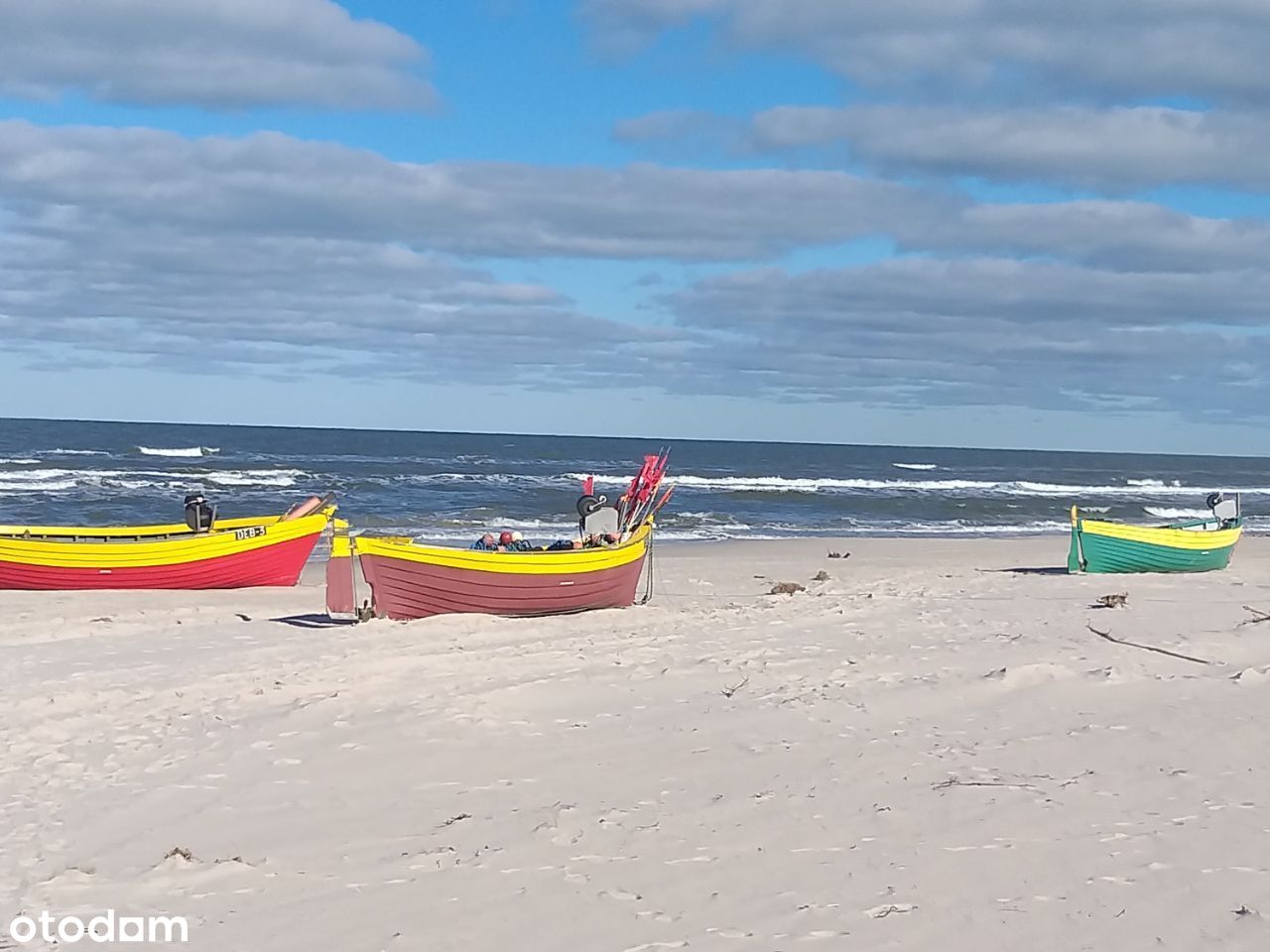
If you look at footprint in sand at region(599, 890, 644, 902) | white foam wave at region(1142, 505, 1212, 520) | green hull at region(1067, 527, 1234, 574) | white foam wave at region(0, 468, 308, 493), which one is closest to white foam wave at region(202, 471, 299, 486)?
white foam wave at region(0, 468, 308, 493)

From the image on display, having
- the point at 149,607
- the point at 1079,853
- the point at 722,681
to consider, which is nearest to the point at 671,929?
the point at 1079,853

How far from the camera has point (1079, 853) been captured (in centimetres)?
505

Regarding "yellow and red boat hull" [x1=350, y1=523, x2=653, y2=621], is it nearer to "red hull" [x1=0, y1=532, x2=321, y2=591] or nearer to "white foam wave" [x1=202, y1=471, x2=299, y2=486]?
"red hull" [x1=0, y1=532, x2=321, y2=591]

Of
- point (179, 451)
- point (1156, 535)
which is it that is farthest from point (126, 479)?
point (1156, 535)

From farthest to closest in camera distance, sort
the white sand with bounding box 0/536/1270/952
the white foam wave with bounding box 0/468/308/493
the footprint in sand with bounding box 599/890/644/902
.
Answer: the white foam wave with bounding box 0/468/308/493
the footprint in sand with bounding box 599/890/644/902
the white sand with bounding box 0/536/1270/952

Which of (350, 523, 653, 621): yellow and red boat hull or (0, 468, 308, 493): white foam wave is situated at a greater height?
(0, 468, 308, 493): white foam wave

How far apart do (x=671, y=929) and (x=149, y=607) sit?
1251 cm

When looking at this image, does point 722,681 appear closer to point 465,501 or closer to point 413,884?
point 413,884

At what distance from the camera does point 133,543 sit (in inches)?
659

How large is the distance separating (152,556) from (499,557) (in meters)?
6.42

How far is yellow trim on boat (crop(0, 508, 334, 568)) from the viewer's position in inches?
658

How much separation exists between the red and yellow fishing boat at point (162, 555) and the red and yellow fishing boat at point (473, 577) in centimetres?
390

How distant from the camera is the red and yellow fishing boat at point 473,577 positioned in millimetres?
12656

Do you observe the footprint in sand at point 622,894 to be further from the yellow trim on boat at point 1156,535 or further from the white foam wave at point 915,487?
the white foam wave at point 915,487
